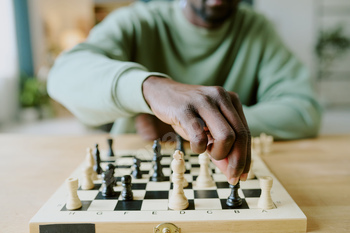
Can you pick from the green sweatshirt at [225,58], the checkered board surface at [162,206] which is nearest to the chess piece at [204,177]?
the checkered board surface at [162,206]

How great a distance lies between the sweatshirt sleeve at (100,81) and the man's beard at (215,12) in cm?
41

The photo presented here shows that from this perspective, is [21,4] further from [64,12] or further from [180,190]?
[180,190]

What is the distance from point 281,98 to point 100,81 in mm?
873

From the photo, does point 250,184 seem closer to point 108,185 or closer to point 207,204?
point 207,204

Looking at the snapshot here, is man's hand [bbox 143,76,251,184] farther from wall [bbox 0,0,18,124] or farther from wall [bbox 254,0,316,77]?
wall [bbox 254,0,316,77]

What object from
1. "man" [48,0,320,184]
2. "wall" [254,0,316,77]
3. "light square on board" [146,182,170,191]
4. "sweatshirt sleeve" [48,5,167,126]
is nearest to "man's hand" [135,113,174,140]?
"man" [48,0,320,184]

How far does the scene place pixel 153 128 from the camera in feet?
4.34

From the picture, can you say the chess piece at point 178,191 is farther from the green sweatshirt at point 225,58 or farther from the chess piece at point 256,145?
the green sweatshirt at point 225,58

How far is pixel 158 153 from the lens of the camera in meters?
0.96

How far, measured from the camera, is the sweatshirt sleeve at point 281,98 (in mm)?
1332

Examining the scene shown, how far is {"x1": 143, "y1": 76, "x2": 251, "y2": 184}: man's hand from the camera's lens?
659 mm

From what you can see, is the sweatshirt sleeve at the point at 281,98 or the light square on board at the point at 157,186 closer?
the light square on board at the point at 157,186

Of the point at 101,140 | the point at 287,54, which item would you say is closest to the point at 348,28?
the point at 287,54

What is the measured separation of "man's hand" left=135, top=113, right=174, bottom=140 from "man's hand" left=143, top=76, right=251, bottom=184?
524 mm
